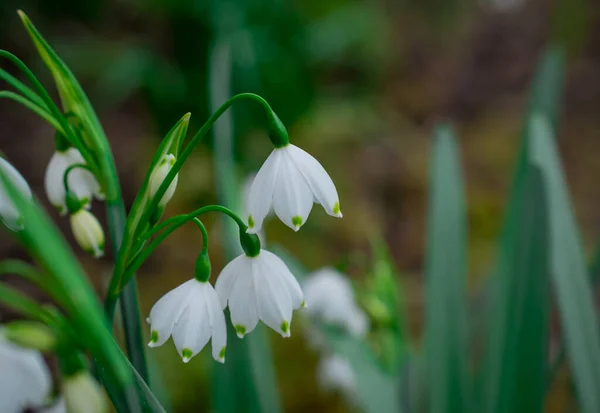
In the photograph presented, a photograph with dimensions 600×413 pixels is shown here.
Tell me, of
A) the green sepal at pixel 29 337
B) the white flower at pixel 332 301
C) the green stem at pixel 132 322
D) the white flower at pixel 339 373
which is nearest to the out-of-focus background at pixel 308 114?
the white flower at pixel 339 373

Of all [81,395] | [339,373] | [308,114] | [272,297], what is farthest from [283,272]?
[308,114]

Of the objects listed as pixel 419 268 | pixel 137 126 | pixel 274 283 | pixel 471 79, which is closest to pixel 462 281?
pixel 274 283

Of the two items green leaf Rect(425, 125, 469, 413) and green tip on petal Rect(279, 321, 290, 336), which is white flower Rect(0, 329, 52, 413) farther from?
green leaf Rect(425, 125, 469, 413)

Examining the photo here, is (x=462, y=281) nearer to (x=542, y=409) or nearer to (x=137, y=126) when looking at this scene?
(x=542, y=409)

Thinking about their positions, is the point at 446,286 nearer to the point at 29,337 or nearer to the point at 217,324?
the point at 217,324

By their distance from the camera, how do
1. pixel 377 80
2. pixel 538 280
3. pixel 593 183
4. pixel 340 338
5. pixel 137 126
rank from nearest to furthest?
pixel 538 280 → pixel 340 338 → pixel 593 183 → pixel 137 126 → pixel 377 80

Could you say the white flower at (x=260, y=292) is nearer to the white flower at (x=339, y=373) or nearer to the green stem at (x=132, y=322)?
the green stem at (x=132, y=322)

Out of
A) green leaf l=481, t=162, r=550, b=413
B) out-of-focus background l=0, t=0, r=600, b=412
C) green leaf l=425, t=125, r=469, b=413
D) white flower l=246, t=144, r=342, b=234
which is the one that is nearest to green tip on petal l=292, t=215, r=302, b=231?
white flower l=246, t=144, r=342, b=234
